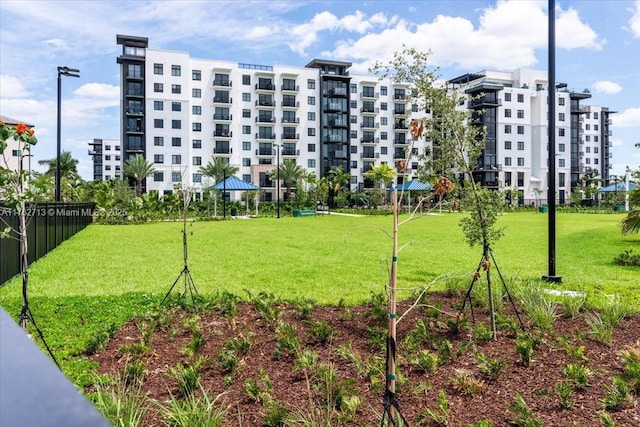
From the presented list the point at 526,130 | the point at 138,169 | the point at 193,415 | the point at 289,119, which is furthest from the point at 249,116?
the point at 193,415

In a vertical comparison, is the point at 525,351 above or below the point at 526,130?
below

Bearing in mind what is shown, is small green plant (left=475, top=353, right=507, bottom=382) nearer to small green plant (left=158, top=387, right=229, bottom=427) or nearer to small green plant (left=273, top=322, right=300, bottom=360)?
small green plant (left=273, top=322, right=300, bottom=360)

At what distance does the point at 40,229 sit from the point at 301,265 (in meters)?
7.08

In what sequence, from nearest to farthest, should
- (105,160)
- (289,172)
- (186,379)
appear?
(186,379)
(289,172)
(105,160)

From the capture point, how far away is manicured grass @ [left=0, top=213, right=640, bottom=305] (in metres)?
9.90

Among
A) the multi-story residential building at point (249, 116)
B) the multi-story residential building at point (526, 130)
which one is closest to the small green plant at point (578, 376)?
the multi-story residential building at point (249, 116)

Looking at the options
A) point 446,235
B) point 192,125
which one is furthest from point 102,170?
point 446,235

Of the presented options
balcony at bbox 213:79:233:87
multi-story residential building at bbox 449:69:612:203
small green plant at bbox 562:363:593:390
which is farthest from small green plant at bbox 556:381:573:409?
multi-story residential building at bbox 449:69:612:203

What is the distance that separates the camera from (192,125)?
233ft

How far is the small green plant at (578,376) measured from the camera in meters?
4.42

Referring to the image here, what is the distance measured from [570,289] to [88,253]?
12.7 m

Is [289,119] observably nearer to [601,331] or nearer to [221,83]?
[221,83]

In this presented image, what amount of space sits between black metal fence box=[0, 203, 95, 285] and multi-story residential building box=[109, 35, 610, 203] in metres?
46.3

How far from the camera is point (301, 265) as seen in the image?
1289 centimetres
